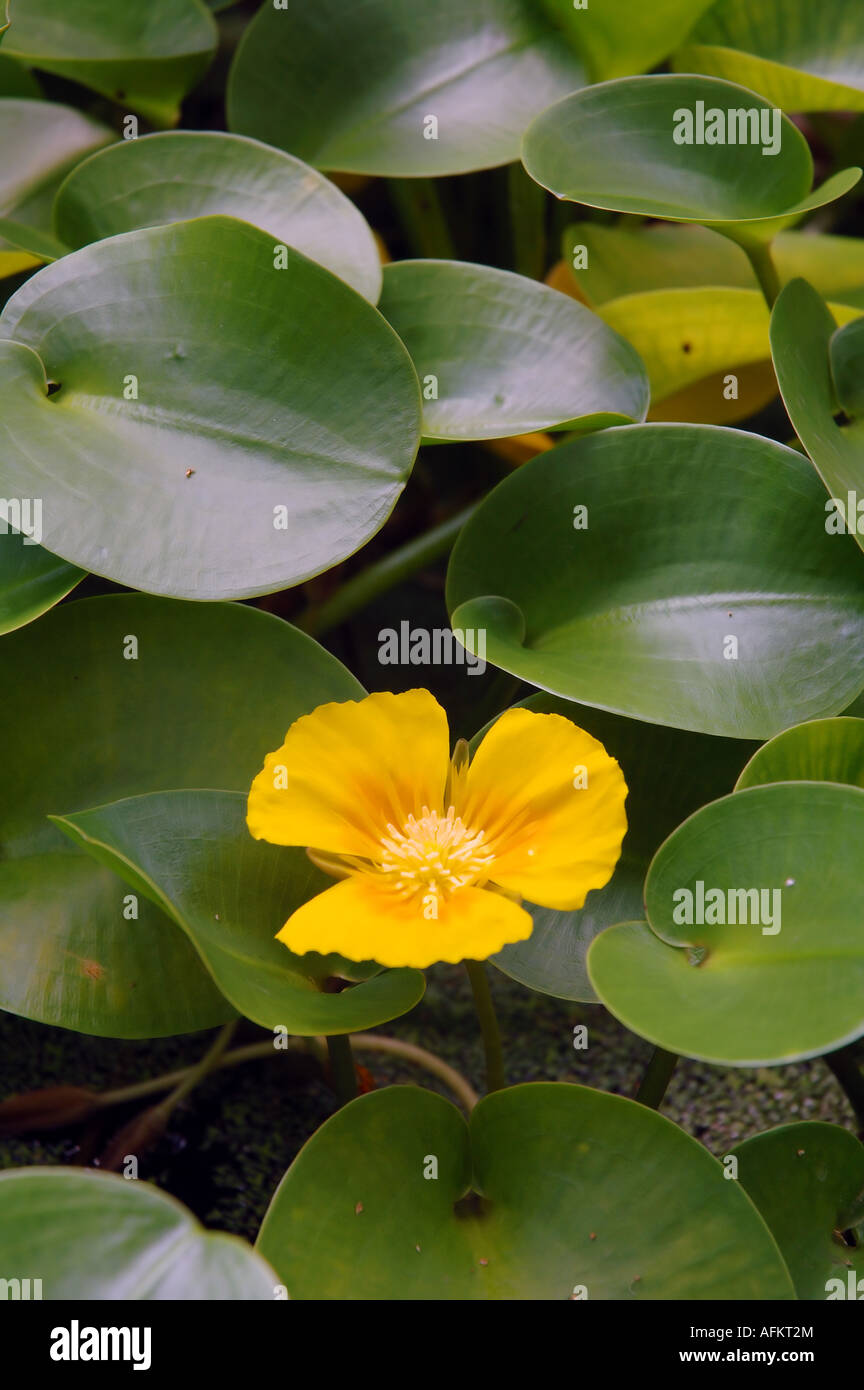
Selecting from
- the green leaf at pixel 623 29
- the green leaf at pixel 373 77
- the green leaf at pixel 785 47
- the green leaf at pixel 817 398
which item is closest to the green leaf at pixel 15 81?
the green leaf at pixel 373 77

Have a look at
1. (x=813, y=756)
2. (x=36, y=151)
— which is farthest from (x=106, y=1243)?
(x=36, y=151)

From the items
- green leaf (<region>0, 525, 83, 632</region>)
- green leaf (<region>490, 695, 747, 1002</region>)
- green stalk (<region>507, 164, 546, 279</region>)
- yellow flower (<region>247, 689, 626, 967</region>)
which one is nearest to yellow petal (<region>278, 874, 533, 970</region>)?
yellow flower (<region>247, 689, 626, 967</region>)

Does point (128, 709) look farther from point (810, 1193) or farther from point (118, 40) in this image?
point (118, 40)

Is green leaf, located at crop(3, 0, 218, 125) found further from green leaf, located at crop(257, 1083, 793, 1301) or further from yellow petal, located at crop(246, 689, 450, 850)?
green leaf, located at crop(257, 1083, 793, 1301)

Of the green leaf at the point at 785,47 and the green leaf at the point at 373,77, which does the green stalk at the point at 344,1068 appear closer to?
the green leaf at the point at 373,77

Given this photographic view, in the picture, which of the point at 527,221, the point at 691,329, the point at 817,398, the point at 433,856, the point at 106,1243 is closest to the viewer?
the point at 106,1243

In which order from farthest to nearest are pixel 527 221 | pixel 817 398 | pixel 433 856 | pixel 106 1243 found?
pixel 527 221 → pixel 817 398 → pixel 433 856 → pixel 106 1243
